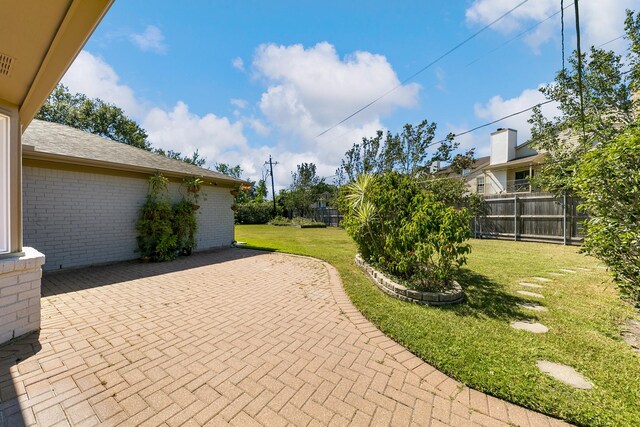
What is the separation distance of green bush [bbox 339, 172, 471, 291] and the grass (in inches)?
25.4

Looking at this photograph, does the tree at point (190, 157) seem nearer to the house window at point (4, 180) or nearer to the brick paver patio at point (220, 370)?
the house window at point (4, 180)

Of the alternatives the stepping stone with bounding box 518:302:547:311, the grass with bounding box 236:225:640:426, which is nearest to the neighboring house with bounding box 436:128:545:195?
the grass with bounding box 236:225:640:426

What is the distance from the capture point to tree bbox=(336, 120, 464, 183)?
17.2 metres

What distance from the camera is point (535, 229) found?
11680 mm

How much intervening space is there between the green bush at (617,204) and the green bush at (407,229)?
1522 millimetres

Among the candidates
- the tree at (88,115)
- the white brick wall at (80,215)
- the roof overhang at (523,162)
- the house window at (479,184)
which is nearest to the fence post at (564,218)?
the roof overhang at (523,162)

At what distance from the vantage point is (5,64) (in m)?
2.42

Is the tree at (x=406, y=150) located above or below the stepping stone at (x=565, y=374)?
above

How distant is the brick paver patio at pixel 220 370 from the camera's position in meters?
1.91

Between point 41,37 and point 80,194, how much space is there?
593 centimetres

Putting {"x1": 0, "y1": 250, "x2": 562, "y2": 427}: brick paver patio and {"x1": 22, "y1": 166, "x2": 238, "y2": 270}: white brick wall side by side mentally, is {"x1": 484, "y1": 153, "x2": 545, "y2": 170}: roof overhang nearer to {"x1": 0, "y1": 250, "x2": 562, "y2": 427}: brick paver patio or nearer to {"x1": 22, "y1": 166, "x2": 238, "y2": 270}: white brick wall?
{"x1": 0, "y1": 250, "x2": 562, "y2": 427}: brick paver patio

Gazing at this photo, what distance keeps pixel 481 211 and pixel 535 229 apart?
93.6 inches

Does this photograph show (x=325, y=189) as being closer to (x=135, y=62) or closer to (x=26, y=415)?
(x=135, y=62)

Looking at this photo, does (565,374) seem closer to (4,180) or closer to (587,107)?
(4,180)
